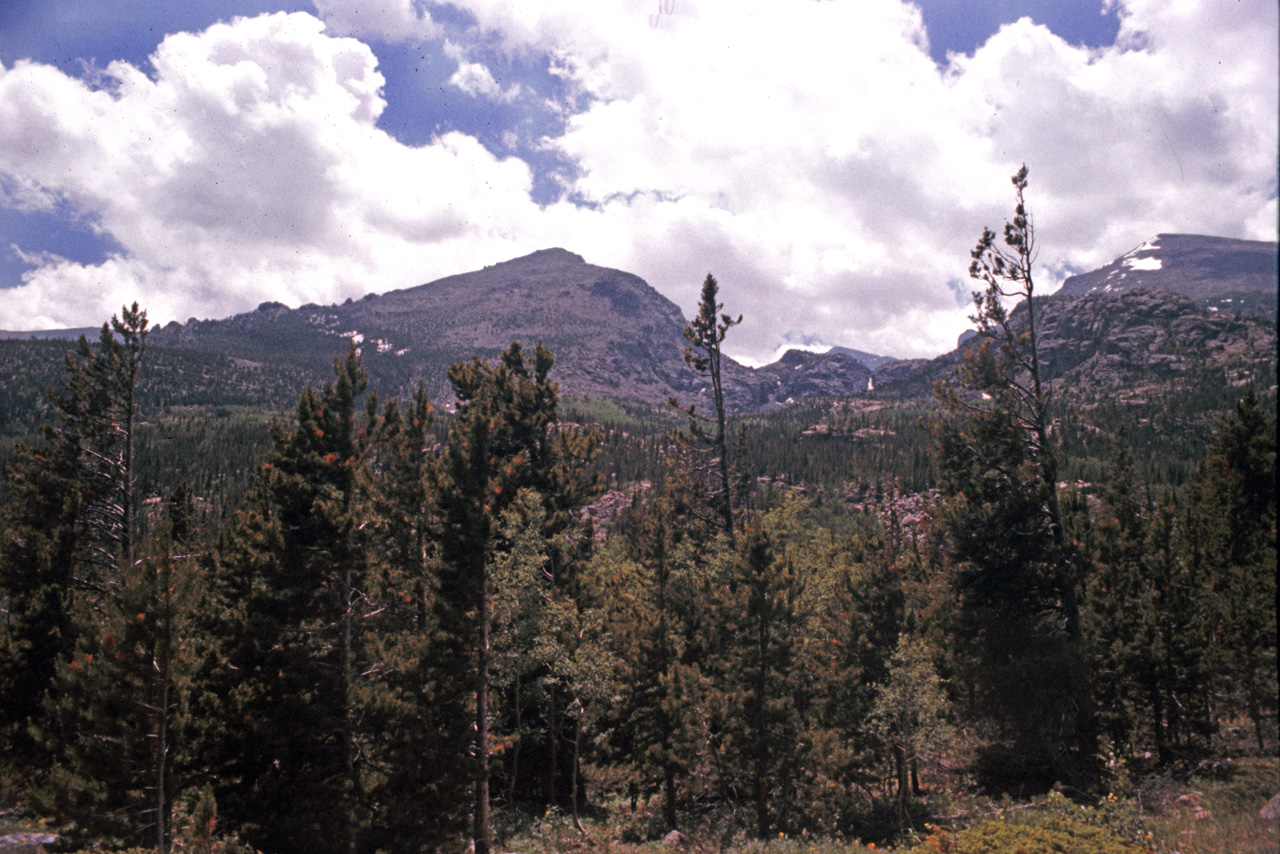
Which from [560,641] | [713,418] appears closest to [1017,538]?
[713,418]

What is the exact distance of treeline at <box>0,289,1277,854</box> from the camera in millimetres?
15008

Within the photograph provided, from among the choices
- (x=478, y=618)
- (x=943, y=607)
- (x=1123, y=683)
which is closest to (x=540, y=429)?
(x=478, y=618)

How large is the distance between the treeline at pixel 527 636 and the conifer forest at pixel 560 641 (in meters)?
0.12

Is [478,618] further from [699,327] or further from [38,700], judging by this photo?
[38,700]

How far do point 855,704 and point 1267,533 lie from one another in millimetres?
18347

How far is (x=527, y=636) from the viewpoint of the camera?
756 inches

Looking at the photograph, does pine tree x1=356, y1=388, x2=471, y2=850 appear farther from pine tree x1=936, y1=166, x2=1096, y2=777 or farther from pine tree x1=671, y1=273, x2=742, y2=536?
pine tree x1=936, y1=166, x2=1096, y2=777

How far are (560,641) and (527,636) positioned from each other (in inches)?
55.6

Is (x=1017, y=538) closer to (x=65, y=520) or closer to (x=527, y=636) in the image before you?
(x=527, y=636)

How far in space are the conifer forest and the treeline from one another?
4.8 inches

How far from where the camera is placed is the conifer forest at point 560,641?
14.9 metres

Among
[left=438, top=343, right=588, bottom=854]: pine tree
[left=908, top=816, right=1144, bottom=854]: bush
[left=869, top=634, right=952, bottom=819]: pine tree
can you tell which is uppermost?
[left=438, top=343, right=588, bottom=854]: pine tree

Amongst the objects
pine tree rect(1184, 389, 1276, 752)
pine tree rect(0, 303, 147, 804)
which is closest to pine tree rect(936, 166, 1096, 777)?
pine tree rect(1184, 389, 1276, 752)

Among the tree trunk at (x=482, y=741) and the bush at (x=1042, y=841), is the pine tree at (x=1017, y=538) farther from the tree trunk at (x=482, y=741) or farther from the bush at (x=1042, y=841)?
the tree trunk at (x=482, y=741)
